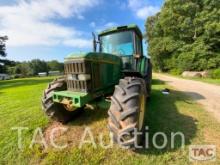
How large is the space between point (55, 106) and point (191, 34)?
23.3m

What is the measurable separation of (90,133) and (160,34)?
93.0 ft

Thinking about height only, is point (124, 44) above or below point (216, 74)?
above

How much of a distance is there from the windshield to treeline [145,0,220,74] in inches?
706

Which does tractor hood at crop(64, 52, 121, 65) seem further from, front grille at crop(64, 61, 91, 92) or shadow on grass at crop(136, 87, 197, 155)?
shadow on grass at crop(136, 87, 197, 155)

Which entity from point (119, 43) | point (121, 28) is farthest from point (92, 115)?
point (121, 28)

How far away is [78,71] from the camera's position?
12.0 ft

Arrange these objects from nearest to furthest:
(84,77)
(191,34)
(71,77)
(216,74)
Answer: (84,77) < (71,77) < (216,74) < (191,34)

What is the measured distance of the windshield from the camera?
17.5ft

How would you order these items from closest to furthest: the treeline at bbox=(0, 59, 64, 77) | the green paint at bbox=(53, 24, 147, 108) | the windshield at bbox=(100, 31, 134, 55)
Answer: the green paint at bbox=(53, 24, 147, 108)
the windshield at bbox=(100, 31, 134, 55)
the treeline at bbox=(0, 59, 64, 77)

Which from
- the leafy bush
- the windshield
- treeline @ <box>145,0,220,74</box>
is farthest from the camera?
treeline @ <box>145,0,220,74</box>

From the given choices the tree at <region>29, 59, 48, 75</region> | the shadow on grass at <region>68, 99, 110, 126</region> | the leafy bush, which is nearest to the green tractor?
the shadow on grass at <region>68, 99, 110, 126</region>

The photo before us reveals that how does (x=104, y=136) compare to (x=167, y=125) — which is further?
(x=167, y=125)

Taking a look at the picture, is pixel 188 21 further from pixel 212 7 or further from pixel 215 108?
pixel 215 108

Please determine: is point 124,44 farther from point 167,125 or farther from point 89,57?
point 167,125
